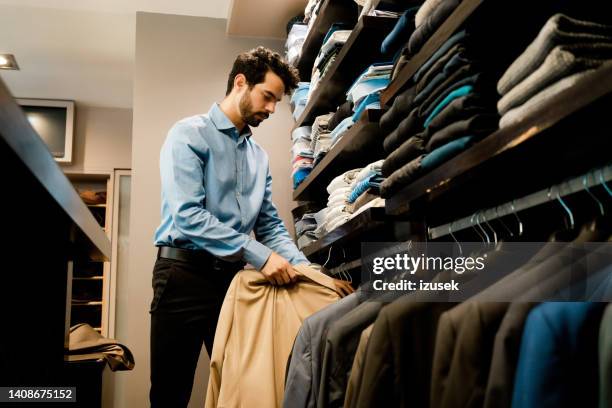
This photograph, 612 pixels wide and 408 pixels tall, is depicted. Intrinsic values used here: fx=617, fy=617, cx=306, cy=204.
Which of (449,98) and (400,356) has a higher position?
(449,98)

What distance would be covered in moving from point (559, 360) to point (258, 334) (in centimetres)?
106

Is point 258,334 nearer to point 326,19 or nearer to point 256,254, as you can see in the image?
point 256,254

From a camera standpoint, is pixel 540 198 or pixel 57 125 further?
pixel 57 125

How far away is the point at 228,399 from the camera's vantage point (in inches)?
60.3

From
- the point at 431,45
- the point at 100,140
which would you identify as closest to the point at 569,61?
the point at 431,45

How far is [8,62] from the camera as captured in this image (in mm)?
4367

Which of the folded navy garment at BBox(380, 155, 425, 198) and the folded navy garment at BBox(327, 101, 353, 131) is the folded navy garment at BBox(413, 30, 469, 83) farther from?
the folded navy garment at BBox(327, 101, 353, 131)

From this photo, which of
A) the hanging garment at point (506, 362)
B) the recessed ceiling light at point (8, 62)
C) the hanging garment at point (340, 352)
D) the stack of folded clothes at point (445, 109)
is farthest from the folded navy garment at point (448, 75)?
the recessed ceiling light at point (8, 62)

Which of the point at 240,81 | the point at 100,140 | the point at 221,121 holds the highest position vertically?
the point at 100,140

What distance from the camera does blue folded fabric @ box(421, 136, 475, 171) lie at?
1152mm

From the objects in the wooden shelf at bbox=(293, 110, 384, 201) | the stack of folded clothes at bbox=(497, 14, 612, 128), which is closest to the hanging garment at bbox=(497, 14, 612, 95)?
the stack of folded clothes at bbox=(497, 14, 612, 128)

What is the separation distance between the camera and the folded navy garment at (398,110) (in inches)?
58.1

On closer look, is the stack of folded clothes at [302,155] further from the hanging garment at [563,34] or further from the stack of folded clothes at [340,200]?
the hanging garment at [563,34]

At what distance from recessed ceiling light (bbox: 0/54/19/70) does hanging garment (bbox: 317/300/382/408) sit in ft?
12.8
